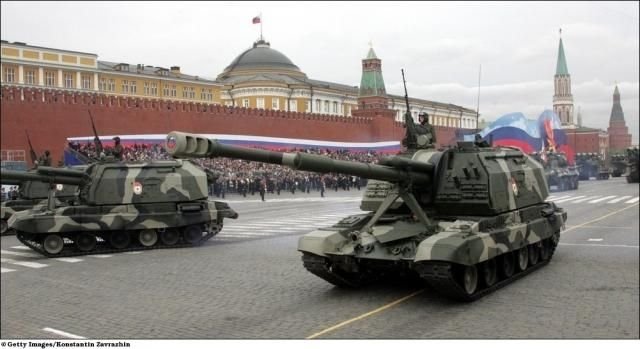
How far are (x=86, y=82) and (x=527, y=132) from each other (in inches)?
327

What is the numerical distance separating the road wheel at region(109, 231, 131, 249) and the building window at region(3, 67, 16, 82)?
14.5 feet

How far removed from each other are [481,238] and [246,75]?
177 inches

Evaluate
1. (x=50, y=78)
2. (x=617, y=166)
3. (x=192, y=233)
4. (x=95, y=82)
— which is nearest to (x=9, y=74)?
(x=50, y=78)

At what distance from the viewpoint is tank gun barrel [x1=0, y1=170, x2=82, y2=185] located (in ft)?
36.6

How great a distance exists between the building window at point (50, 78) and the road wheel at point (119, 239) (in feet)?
12.9

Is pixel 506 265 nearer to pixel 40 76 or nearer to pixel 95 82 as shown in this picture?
pixel 95 82

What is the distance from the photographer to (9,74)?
15.1 m

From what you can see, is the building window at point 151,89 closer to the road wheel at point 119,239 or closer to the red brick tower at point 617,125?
the red brick tower at point 617,125

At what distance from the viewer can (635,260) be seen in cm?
1306

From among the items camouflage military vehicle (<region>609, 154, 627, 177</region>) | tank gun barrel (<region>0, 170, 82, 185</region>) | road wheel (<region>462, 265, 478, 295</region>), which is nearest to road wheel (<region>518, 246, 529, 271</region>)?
road wheel (<region>462, 265, 478, 295</region>)

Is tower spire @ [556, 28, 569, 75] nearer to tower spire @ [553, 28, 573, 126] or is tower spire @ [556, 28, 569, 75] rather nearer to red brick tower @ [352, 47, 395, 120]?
tower spire @ [553, 28, 573, 126]

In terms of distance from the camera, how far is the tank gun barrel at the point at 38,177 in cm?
1116

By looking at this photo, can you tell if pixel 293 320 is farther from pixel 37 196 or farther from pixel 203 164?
pixel 37 196
